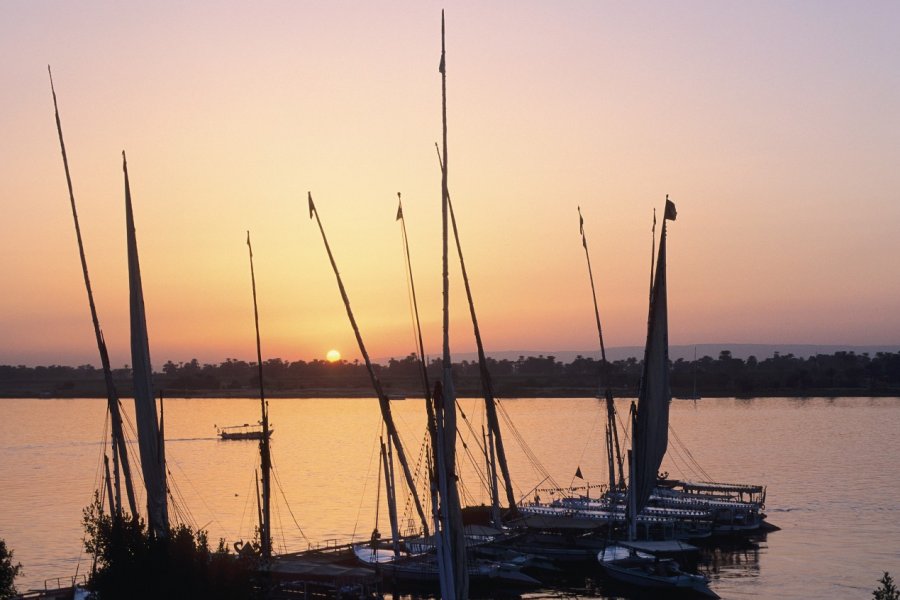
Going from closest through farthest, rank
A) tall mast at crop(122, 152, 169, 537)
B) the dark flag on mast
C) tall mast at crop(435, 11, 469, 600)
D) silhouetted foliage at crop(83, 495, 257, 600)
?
tall mast at crop(435, 11, 469, 600)
tall mast at crop(122, 152, 169, 537)
silhouetted foliage at crop(83, 495, 257, 600)
the dark flag on mast

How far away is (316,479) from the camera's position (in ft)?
416

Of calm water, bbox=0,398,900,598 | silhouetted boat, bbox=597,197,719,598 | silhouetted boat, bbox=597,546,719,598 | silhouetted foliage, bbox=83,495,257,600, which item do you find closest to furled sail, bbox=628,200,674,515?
silhouetted boat, bbox=597,197,719,598

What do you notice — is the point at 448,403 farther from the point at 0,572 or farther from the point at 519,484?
the point at 519,484

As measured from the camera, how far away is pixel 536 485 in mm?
119688

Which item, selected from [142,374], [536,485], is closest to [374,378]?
[142,374]

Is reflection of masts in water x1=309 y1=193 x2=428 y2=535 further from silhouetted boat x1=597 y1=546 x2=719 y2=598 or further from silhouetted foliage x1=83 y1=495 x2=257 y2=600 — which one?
silhouetted boat x1=597 y1=546 x2=719 y2=598

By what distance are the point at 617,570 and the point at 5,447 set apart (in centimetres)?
13599

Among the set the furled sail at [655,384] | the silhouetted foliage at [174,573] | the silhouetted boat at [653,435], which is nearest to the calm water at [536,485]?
the silhouetted boat at [653,435]

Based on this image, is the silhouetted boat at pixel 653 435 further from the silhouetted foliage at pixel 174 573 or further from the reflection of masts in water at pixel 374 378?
the silhouetted foliage at pixel 174 573

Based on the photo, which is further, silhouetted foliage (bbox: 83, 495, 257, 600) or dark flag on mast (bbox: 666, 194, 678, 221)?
dark flag on mast (bbox: 666, 194, 678, 221)

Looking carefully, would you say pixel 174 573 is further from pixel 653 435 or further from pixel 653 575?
pixel 653 575

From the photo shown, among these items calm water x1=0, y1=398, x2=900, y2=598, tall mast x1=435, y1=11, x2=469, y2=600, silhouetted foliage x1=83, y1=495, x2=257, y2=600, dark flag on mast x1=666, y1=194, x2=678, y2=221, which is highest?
dark flag on mast x1=666, y1=194, x2=678, y2=221

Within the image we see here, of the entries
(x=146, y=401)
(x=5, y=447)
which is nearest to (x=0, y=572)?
(x=146, y=401)

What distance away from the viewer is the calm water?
69.9m
